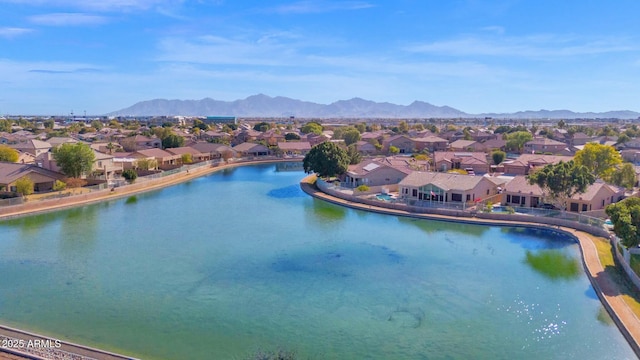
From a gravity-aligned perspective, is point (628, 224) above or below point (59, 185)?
above

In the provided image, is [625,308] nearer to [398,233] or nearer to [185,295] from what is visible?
[398,233]

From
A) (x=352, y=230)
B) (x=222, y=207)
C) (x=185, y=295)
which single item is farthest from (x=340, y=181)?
(x=185, y=295)

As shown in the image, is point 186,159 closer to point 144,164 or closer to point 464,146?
point 144,164

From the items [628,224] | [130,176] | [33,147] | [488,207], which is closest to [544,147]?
[488,207]

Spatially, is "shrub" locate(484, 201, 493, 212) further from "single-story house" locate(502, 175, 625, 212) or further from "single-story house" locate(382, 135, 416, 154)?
"single-story house" locate(382, 135, 416, 154)

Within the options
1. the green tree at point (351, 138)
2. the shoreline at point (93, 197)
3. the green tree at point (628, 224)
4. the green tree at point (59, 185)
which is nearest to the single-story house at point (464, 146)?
the green tree at point (351, 138)
